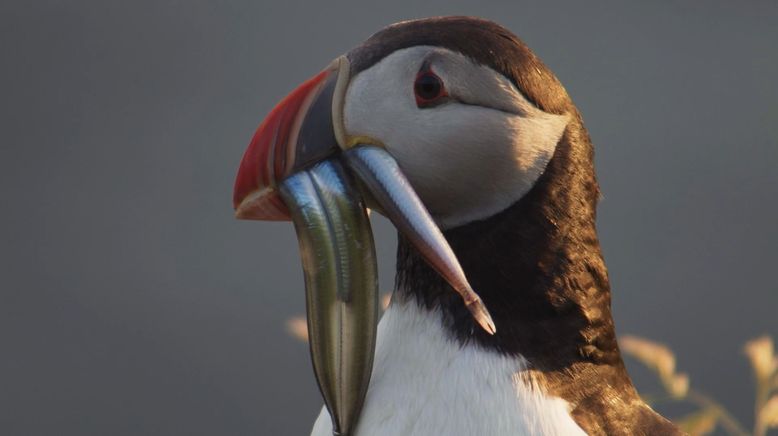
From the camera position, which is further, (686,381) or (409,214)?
(686,381)

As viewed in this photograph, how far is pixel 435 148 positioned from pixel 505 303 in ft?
0.53

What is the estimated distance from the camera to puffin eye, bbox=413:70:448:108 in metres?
1.14

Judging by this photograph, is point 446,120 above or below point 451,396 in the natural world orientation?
above

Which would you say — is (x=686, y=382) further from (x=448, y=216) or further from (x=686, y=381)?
(x=448, y=216)

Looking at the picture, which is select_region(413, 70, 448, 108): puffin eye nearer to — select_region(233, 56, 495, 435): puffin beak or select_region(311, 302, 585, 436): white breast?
select_region(233, 56, 495, 435): puffin beak

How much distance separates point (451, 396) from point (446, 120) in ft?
0.82

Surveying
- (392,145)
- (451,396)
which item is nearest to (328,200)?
(392,145)

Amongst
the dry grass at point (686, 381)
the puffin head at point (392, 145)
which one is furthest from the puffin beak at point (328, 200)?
the dry grass at point (686, 381)

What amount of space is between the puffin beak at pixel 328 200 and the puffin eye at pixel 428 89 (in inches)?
2.2

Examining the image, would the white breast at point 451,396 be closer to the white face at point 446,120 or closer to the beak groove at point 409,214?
the beak groove at point 409,214

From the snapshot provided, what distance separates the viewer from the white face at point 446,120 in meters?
1.14

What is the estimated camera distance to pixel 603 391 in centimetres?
122

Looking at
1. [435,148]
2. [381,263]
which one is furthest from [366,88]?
[381,263]

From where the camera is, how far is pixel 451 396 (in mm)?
1168
